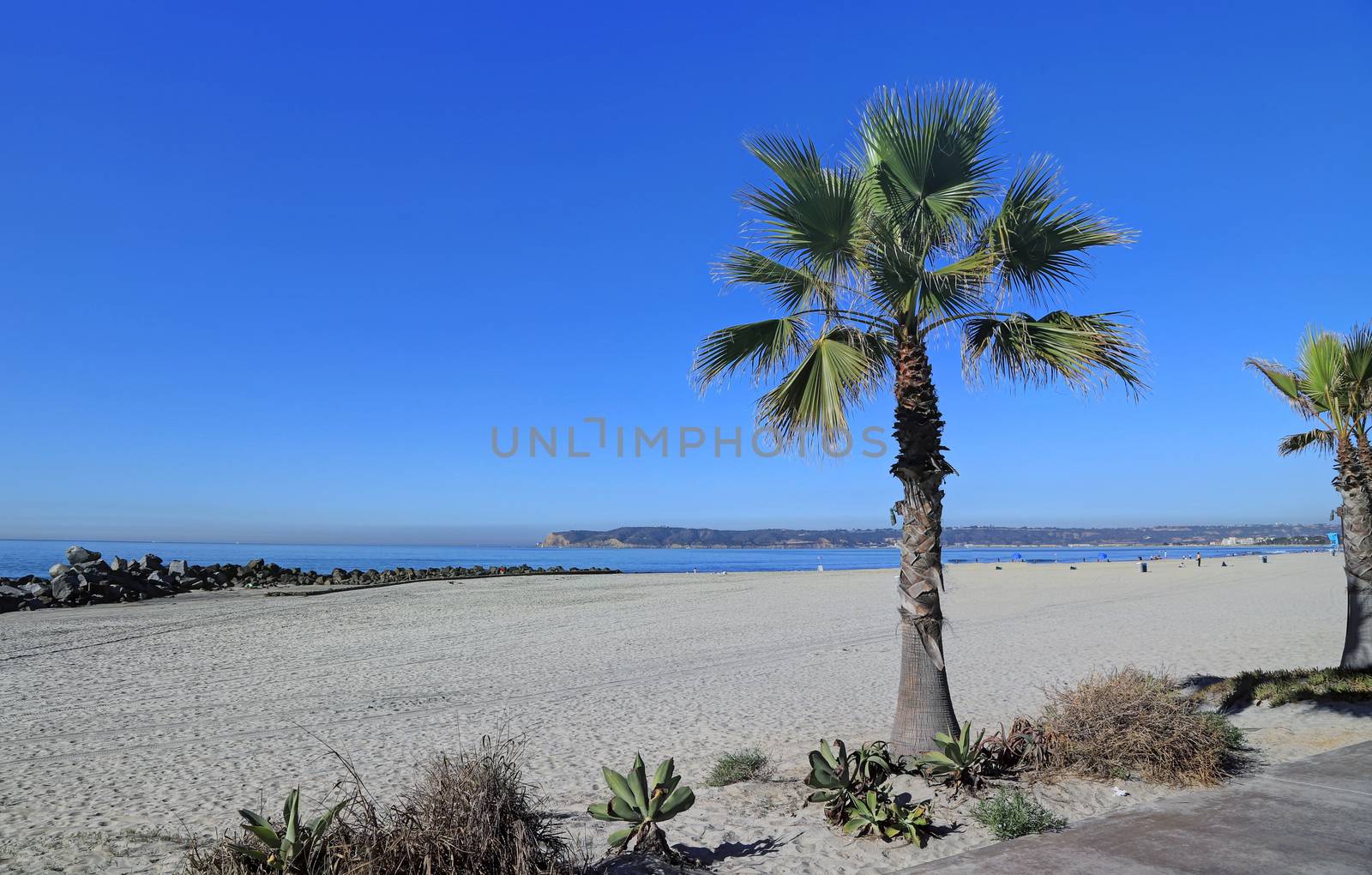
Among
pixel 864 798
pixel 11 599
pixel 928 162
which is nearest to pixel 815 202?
pixel 928 162

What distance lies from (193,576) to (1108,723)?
44.5m

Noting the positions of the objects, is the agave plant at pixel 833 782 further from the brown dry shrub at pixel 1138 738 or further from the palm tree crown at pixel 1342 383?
the palm tree crown at pixel 1342 383

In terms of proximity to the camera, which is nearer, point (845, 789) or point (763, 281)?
point (845, 789)

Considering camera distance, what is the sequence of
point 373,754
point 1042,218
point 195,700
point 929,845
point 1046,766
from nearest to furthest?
point 929,845, point 1046,766, point 1042,218, point 373,754, point 195,700

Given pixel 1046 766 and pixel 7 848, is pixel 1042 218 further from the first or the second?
pixel 7 848

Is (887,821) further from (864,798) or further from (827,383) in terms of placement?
(827,383)

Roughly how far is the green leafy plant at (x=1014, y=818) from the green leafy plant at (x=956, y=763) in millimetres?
303

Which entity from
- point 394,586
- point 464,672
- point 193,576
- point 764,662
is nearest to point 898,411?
point 764,662

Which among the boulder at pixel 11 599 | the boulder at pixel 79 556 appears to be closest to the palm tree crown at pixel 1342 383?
the boulder at pixel 11 599

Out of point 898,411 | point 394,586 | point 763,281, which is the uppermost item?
point 763,281

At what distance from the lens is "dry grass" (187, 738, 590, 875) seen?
11.6ft

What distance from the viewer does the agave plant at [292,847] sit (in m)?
3.50

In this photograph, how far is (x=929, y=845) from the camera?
15.9 feet

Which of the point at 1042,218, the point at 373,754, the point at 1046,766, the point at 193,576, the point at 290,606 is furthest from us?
the point at 193,576
